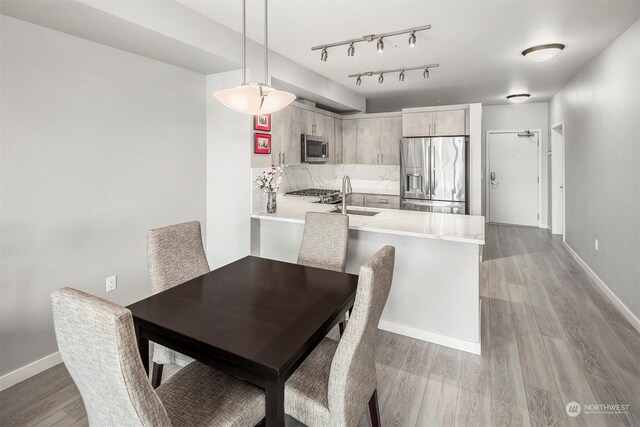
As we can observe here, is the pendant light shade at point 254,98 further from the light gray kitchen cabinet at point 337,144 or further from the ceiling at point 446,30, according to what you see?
the light gray kitchen cabinet at point 337,144

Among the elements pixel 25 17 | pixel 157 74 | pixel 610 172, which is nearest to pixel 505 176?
pixel 610 172

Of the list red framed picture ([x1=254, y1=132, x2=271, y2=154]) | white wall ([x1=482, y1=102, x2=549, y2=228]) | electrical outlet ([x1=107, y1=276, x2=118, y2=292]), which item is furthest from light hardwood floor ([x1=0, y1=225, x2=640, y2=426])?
white wall ([x1=482, y1=102, x2=549, y2=228])

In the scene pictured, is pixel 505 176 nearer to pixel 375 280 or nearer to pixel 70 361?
pixel 375 280

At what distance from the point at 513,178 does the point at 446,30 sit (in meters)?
4.95

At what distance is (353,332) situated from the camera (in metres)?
1.26

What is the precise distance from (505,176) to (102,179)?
6.97m

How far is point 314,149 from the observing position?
480cm

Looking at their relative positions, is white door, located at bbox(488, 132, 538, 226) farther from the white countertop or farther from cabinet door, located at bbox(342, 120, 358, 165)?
the white countertop

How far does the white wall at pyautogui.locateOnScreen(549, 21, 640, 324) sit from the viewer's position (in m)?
2.88

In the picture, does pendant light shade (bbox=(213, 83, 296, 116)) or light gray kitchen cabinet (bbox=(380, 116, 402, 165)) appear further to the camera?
light gray kitchen cabinet (bbox=(380, 116, 402, 165))

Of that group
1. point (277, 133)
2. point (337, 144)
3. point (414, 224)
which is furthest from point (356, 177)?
point (414, 224)
